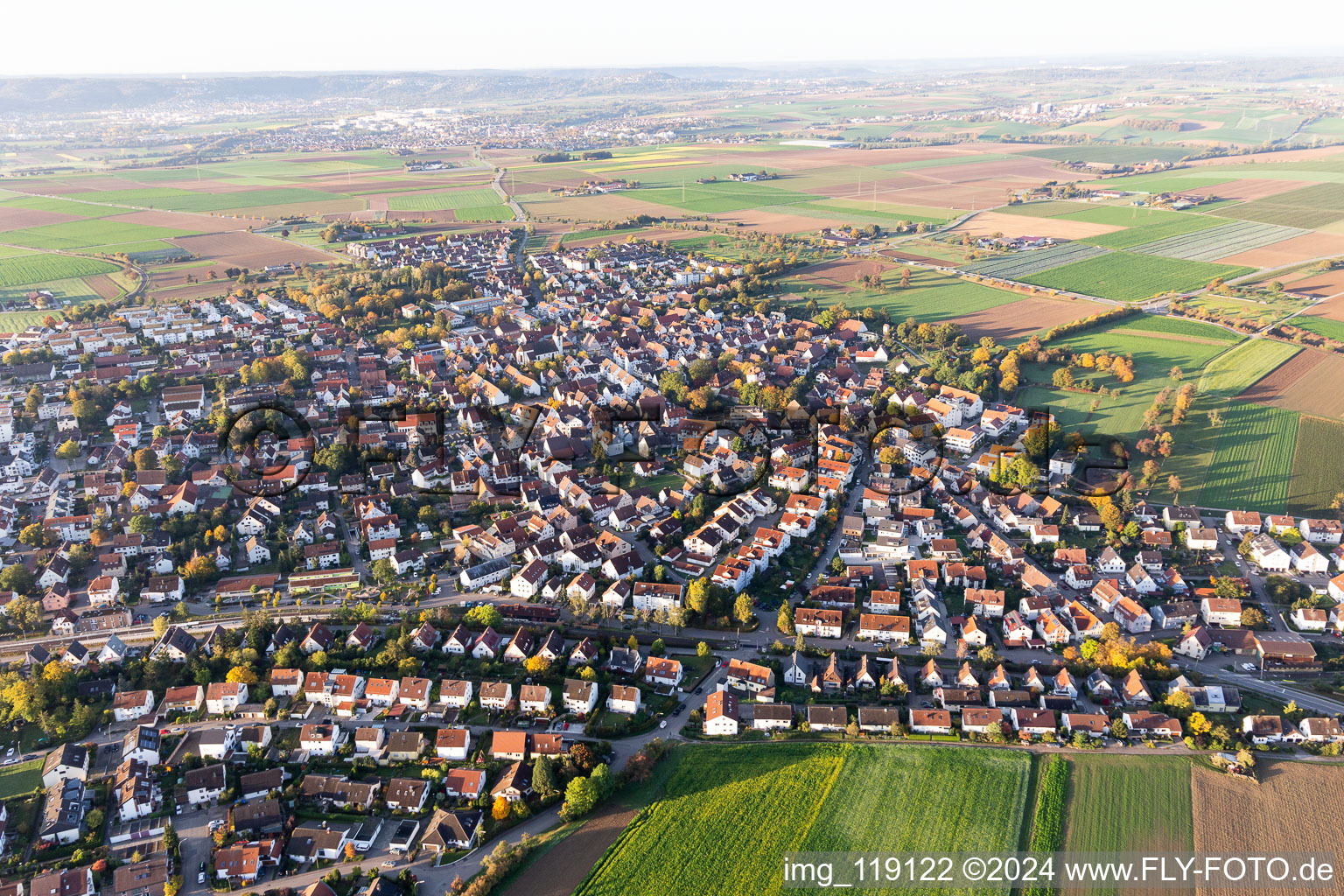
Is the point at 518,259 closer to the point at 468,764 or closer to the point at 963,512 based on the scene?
the point at 963,512

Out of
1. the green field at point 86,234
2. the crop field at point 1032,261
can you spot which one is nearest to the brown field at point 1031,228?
the crop field at point 1032,261

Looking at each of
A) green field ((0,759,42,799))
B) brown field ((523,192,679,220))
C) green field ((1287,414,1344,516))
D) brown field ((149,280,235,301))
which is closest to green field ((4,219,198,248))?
brown field ((149,280,235,301))

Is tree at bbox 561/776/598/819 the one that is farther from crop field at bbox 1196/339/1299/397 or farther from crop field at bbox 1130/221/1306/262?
crop field at bbox 1130/221/1306/262

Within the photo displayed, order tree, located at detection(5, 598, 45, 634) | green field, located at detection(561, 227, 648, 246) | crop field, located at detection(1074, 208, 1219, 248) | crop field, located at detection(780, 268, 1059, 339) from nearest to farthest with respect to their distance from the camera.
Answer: tree, located at detection(5, 598, 45, 634)
crop field, located at detection(780, 268, 1059, 339)
crop field, located at detection(1074, 208, 1219, 248)
green field, located at detection(561, 227, 648, 246)

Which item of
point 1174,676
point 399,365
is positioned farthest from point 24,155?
point 1174,676

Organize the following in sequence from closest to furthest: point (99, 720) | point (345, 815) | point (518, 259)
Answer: point (345, 815) < point (99, 720) < point (518, 259)

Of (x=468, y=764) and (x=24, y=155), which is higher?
(x=24, y=155)
